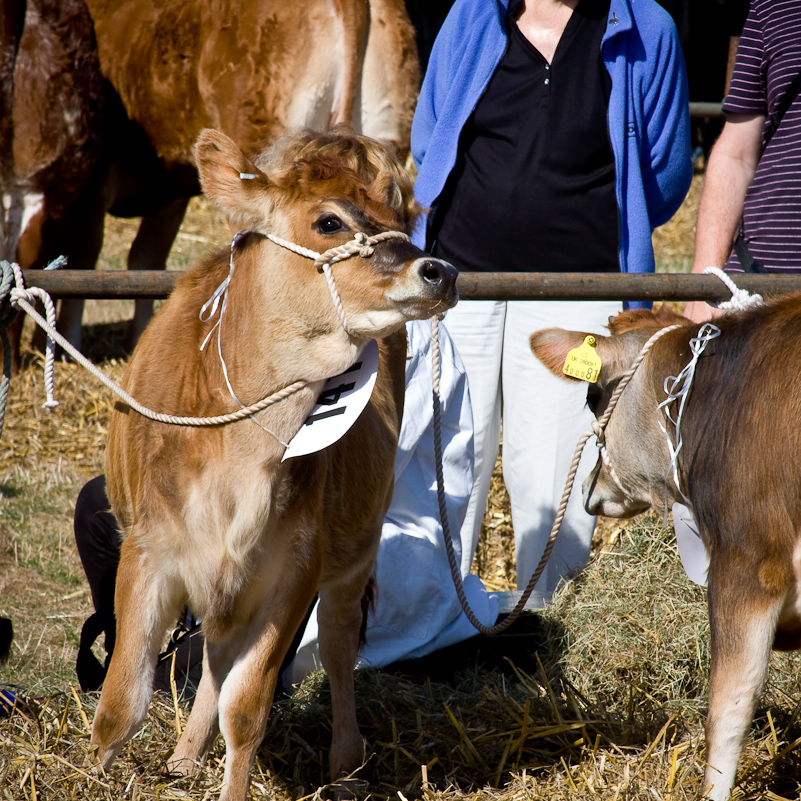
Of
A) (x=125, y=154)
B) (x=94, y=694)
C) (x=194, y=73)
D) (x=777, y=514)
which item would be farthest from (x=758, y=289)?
(x=125, y=154)

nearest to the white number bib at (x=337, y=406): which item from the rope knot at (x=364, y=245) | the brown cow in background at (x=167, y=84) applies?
the rope knot at (x=364, y=245)

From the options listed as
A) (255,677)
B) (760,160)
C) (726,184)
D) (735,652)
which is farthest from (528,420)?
(255,677)

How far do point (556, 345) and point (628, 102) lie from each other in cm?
114

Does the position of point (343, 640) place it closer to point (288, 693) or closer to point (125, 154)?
point (288, 693)

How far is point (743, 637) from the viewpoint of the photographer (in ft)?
6.73

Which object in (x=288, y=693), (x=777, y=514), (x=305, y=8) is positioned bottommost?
(x=288, y=693)

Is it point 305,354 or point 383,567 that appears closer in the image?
point 305,354

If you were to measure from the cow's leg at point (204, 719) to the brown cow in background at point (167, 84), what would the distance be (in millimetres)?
3233

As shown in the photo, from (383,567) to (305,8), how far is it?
10.9 feet

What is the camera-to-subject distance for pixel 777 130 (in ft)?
10.1

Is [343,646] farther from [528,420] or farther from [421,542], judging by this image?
[528,420]

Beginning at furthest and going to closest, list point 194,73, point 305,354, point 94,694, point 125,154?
point 125,154 → point 194,73 → point 94,694 → point 305,354

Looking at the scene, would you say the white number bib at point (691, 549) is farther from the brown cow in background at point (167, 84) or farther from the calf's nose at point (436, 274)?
the brown cow in background at point (167, 84)

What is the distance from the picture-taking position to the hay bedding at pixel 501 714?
241 cm
